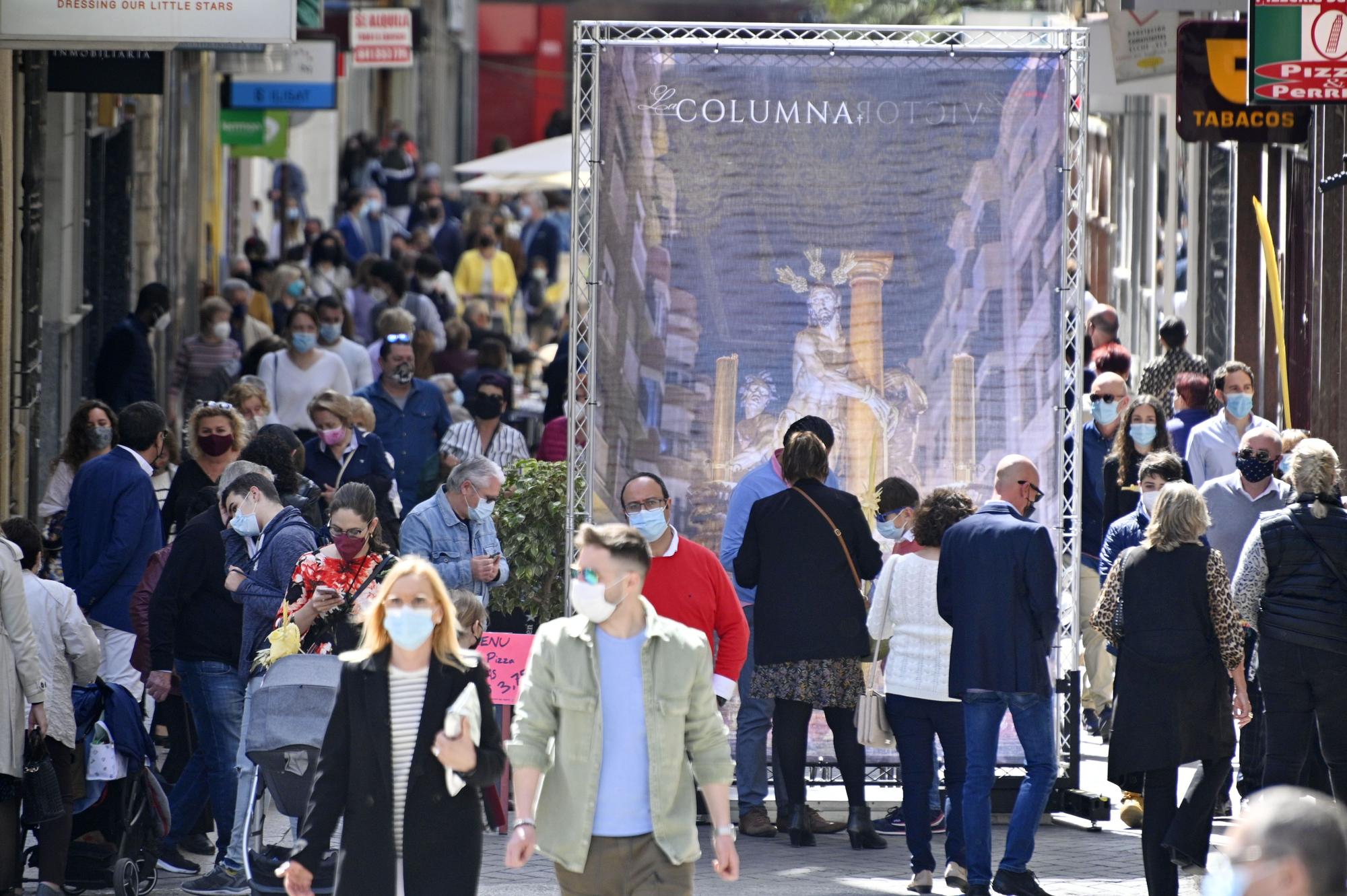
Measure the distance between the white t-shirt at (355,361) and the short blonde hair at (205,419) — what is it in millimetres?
4382

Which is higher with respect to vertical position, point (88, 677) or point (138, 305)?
point (138, 305)

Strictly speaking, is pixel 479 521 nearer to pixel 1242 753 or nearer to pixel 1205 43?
pixel 1242 753

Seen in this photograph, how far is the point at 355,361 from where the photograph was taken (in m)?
15.4

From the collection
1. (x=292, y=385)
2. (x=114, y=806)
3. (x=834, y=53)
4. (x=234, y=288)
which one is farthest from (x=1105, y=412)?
(x=234, y=288)

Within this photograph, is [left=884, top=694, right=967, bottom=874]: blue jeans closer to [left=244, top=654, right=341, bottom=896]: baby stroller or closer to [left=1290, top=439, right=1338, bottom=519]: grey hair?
[left=1290, top=439, right=1338, bottom=519]: grey hair

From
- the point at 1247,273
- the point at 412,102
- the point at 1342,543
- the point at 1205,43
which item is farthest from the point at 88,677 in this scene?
the point at 412,102

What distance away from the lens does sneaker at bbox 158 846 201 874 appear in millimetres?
9477

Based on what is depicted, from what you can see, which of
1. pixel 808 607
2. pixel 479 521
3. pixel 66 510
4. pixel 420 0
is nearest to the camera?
pixel 808 607

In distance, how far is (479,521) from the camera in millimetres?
10258

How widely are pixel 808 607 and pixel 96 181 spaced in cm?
971

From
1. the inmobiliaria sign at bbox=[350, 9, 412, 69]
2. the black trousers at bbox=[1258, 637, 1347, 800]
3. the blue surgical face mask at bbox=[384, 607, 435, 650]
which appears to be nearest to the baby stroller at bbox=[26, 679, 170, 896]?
the blue surgical face mask at bbox=[384, 607, 435, 650]

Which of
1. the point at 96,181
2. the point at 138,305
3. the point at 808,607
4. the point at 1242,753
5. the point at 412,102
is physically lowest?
the point at 1242,753

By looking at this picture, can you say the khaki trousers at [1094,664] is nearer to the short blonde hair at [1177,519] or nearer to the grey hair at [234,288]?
the short blonde hair at [1177,519]

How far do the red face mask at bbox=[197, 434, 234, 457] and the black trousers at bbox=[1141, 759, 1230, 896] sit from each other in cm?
470
